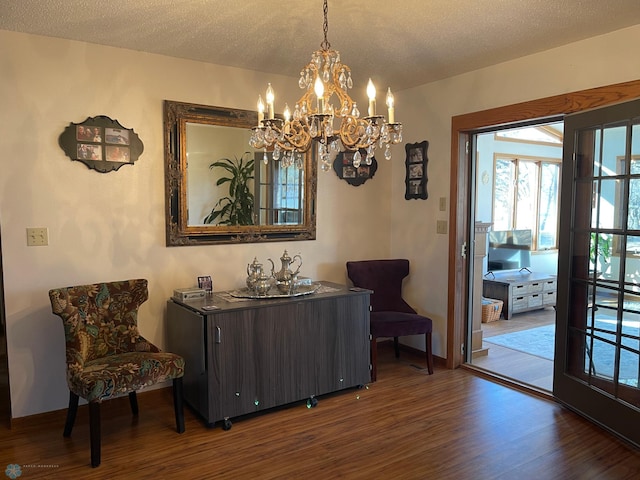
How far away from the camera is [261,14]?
8.70 feet

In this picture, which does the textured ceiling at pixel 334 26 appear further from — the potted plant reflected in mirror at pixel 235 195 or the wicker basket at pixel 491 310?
the wicker basket at pixel 491 310

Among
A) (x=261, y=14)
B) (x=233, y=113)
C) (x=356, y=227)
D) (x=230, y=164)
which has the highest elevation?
(x=261, y=14)

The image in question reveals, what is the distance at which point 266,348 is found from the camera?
3.14m

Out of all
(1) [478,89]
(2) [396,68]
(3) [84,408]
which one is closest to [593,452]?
(1) [478,89]

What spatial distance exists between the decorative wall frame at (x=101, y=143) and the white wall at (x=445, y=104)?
7.79ft

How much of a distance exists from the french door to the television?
3.54 m

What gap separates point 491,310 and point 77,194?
4.75 m

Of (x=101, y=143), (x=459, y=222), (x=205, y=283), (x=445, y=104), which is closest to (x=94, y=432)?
(x=205, y=283)

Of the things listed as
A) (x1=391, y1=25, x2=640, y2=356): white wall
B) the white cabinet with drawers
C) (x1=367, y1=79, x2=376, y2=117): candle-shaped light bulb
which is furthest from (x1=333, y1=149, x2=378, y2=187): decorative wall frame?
the white cabinet with drawers

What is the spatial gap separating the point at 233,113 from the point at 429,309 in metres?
2.36

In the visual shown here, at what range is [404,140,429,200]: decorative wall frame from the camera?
14.0 ft

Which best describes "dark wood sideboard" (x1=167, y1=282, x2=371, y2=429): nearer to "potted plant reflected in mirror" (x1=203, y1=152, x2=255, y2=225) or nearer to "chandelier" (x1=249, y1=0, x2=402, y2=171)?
"potted plant reflected in mirror" (x1=203, y1=152, x2=255, y2=225)

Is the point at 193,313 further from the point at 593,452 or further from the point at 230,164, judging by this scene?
the point at 593,452

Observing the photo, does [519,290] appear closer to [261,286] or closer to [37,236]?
[261,286]
